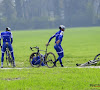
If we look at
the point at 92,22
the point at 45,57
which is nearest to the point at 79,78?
the point at 45,57

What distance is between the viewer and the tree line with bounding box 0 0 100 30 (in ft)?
338

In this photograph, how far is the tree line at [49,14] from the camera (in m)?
103

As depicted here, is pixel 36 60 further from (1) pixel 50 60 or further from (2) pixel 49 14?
(2) pixel 49 14

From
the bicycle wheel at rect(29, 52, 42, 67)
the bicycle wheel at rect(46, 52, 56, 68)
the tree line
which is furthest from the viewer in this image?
the tree line

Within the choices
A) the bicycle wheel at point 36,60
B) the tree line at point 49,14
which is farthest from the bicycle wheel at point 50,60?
the tree line at point 49,14

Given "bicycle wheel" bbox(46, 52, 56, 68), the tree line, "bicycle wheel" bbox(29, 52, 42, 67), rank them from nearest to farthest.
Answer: "bicycle wheel" bbox(46, 52, 56, 68)
"bicycle wheel" bbox(29, 52, 42, 67)
the tree line

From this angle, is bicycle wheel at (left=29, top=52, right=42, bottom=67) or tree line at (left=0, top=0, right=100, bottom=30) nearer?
bicycle wheel at (left=29, top=52, right=42, bottom=67)

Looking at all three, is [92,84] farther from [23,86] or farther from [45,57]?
[45,57]

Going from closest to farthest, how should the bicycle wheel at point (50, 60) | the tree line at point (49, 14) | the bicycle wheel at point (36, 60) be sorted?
the bicycle wheel at point (50, 60)
the bicycle wheel at point (36, 60)
the tree line at point (49, 14)

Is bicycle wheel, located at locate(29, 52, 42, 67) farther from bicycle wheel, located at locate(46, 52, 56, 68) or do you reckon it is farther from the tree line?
the tree line

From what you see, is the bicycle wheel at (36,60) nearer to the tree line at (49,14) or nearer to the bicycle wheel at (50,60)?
the bicycle wheel at (50,60)

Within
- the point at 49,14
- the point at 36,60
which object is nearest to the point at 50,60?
the point at 36,60

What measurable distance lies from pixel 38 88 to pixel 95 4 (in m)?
101

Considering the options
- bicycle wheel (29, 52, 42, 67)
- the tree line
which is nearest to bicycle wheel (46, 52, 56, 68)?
bicycle wheel (29, 52, 42, 67)
